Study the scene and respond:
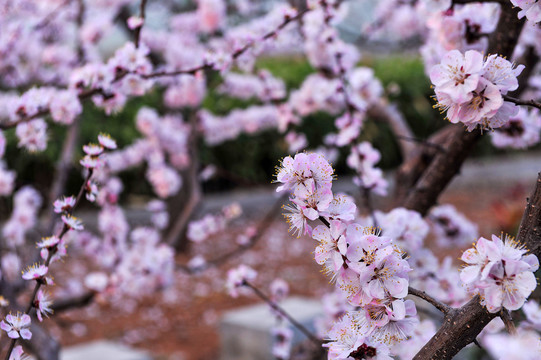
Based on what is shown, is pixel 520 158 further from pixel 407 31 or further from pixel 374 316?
pixel 374 316

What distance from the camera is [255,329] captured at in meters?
3.39

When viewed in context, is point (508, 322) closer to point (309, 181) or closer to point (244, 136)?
point (309, 181)

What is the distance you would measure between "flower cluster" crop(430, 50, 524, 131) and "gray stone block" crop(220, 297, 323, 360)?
8.02ft

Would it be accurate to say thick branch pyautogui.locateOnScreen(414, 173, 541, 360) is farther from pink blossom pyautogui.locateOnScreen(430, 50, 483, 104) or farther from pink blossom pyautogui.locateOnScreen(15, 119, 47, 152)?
pink blossom pyautogui.locateOnScreen(15, 119, 47, 152)

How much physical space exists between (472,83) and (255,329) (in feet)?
8.93

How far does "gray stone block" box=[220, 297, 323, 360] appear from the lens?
3.34 metres

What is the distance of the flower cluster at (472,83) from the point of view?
92 centimetres

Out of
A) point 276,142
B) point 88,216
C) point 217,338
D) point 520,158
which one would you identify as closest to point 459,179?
point 520,158

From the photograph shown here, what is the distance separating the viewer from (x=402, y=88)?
9.97 meters

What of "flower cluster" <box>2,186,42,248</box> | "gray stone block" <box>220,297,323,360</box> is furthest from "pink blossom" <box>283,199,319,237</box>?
"flower cluster" <box>2,186,42,248</box>

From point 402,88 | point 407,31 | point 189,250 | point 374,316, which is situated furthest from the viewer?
point 402,88

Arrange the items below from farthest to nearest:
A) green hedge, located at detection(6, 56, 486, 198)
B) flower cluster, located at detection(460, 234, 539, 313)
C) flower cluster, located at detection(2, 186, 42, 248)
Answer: green hedge, located at detection(6, 56, 486, 198), flower cluster, located at detection(2, 186, 42, 248), flower cluster, located at detection(460, 234, 539, 313)

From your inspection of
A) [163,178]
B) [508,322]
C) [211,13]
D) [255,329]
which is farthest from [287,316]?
[211,13]

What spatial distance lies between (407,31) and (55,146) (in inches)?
184
